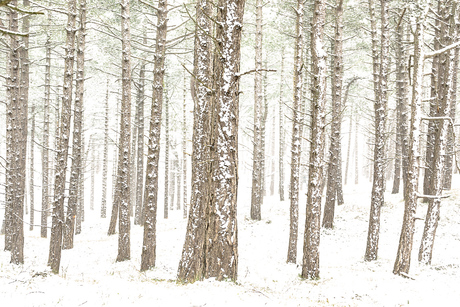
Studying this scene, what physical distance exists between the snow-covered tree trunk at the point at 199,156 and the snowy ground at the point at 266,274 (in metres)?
0.71

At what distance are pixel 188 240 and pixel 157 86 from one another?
16.3 feet

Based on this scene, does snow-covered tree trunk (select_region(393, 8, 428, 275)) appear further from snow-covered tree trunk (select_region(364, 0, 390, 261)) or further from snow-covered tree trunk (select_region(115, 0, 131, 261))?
snow-covered tree trunk (select_region(115, 0, 131, 261))

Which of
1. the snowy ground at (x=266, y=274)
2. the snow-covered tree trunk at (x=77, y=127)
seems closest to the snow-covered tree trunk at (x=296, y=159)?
the snowy ground at (x=266, y=274)

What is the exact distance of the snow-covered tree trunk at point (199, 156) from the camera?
7.23 metres

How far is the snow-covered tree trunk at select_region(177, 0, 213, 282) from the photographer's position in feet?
23.7

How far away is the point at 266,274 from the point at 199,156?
4.47m

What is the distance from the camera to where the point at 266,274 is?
9.49 meters

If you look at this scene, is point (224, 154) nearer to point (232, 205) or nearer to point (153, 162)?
point (232, 205)

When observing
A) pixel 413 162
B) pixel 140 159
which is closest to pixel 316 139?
pixel 413 162

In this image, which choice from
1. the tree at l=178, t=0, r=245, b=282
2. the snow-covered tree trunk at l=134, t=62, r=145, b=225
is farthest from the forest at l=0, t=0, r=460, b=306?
the snow-covered tree trunk at l=134, t=62, r=145, b=225

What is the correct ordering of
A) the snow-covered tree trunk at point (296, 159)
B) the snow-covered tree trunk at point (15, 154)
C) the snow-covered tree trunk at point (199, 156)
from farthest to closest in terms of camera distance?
1. the snow-covered tree trunk at point (296, 159)
2. the snow-covered tree trunk at point (15, 154)
3. the snow-covered tree trunk at point (199, 156)

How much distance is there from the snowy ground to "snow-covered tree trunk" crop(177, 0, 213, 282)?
714 millimetres

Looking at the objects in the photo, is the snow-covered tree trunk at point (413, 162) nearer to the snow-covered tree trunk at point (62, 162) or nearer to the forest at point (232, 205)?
the forest at point (232, 205)

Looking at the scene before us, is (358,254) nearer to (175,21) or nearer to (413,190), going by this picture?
(413,190)
